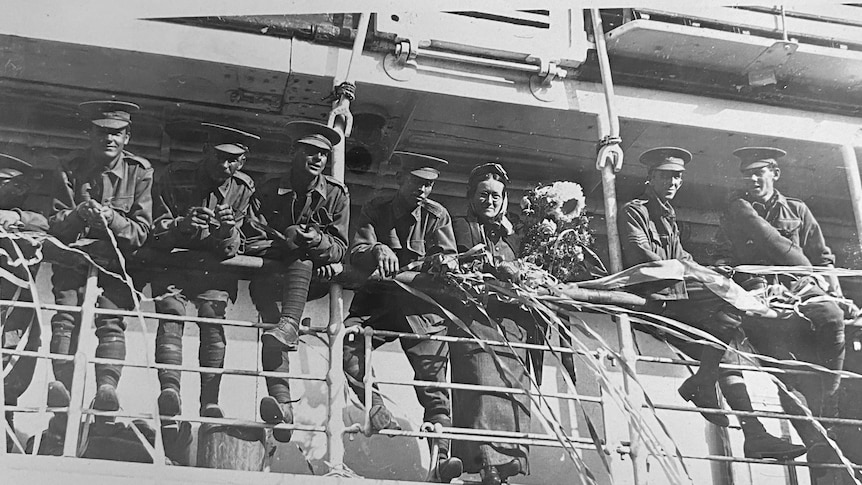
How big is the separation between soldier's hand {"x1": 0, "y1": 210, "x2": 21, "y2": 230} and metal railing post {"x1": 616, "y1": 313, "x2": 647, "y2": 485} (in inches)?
74.2

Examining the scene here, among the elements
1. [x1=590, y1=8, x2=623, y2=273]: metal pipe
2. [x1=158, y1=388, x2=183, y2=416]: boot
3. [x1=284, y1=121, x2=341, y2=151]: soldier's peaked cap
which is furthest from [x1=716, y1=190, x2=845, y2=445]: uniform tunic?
[x1=158, y1=388, x2=183, y2=416]: boot

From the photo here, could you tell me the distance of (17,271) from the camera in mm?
3068

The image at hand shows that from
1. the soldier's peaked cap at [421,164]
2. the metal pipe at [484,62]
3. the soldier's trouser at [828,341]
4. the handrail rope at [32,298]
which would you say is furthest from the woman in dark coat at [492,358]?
the handrail rope at [32,298]

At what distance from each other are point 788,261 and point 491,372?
111 centimetres

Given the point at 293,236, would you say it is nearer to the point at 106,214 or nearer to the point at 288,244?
the point at 288,244

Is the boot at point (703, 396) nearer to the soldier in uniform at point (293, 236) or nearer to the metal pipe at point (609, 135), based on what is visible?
the metal pipe at point (609, 135)

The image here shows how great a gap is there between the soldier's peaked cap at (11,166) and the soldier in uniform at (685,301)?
6.25ft

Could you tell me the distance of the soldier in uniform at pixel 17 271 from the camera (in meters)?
2.96

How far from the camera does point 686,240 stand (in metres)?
3.44

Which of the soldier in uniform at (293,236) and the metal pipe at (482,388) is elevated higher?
the soldier in uniform at (293,236)

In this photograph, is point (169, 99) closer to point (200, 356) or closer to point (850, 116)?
point (200, 356)

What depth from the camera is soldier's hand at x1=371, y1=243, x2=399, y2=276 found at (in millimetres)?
3203

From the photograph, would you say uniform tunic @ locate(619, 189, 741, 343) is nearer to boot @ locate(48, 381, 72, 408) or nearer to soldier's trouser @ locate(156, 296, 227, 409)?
soldier's trouser @ locate(156, 296, 227, 409)

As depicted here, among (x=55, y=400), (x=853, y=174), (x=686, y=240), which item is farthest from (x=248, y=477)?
(x=853, y=174)
